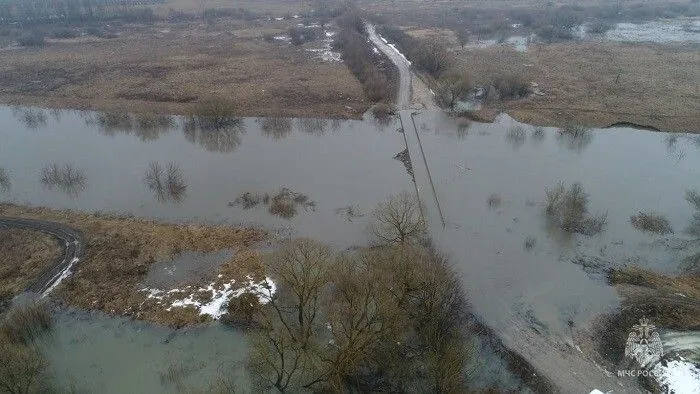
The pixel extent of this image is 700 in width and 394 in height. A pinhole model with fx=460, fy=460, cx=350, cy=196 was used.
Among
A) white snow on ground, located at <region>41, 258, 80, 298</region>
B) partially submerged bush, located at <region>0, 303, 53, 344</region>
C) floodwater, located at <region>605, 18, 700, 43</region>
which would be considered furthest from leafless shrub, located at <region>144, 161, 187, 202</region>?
floodwater, located at <region>605, 18, 700, 43</region>

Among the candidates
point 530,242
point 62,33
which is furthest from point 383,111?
point 62,33

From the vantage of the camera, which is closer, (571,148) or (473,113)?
(571,148)

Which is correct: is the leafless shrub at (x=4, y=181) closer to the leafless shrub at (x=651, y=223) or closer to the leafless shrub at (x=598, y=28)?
the leafless shrub at (x=651, y=223)

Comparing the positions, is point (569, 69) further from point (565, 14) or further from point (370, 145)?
point (565, 14)

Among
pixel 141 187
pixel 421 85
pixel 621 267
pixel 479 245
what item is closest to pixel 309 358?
pixel 479 245

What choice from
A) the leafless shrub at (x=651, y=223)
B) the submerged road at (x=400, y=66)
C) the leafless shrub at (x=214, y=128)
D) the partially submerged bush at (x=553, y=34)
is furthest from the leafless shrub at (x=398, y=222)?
the partially submerged bush at (x=553, y=34)

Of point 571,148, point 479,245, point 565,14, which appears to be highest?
point 565,14

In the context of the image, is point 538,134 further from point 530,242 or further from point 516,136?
point 530,242
